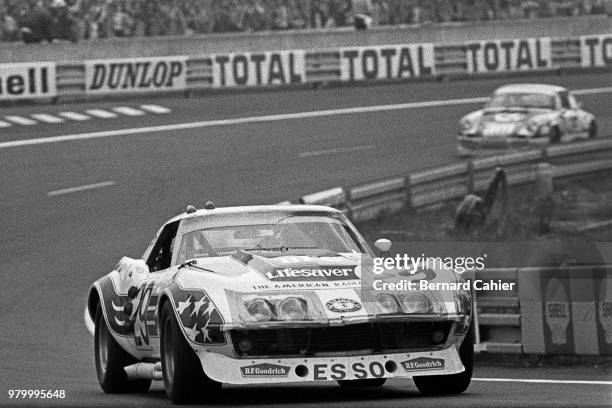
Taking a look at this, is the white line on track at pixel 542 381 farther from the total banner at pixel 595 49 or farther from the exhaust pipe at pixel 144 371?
the total banner at pixel 595 49

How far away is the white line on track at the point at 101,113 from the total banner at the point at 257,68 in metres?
3.61

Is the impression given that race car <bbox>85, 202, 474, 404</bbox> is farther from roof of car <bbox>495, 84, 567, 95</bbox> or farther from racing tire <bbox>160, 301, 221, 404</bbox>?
roof of car <bbox>495, 84, 567, 95</bbox>

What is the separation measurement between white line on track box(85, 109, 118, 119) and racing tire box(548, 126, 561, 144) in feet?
32.0

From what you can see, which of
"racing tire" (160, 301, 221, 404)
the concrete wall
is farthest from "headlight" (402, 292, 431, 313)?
the concrete wall

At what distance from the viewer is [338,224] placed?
998cm

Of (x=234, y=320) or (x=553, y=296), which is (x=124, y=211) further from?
(x=234, y=320)

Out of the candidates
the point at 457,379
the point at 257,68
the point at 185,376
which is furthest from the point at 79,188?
the point at 185,376

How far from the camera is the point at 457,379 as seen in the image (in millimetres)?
8992

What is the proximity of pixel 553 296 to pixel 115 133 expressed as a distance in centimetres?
1990

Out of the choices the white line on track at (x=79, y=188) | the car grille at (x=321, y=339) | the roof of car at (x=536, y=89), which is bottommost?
the white line on track at (x=79, y=188)

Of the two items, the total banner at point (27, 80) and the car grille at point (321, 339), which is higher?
the car grille at point (321, 339)

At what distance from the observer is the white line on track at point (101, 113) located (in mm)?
32594

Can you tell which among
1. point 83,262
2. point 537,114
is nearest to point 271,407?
point 83,262

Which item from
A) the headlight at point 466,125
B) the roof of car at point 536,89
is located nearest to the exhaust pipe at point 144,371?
the headlight at point 466,125
